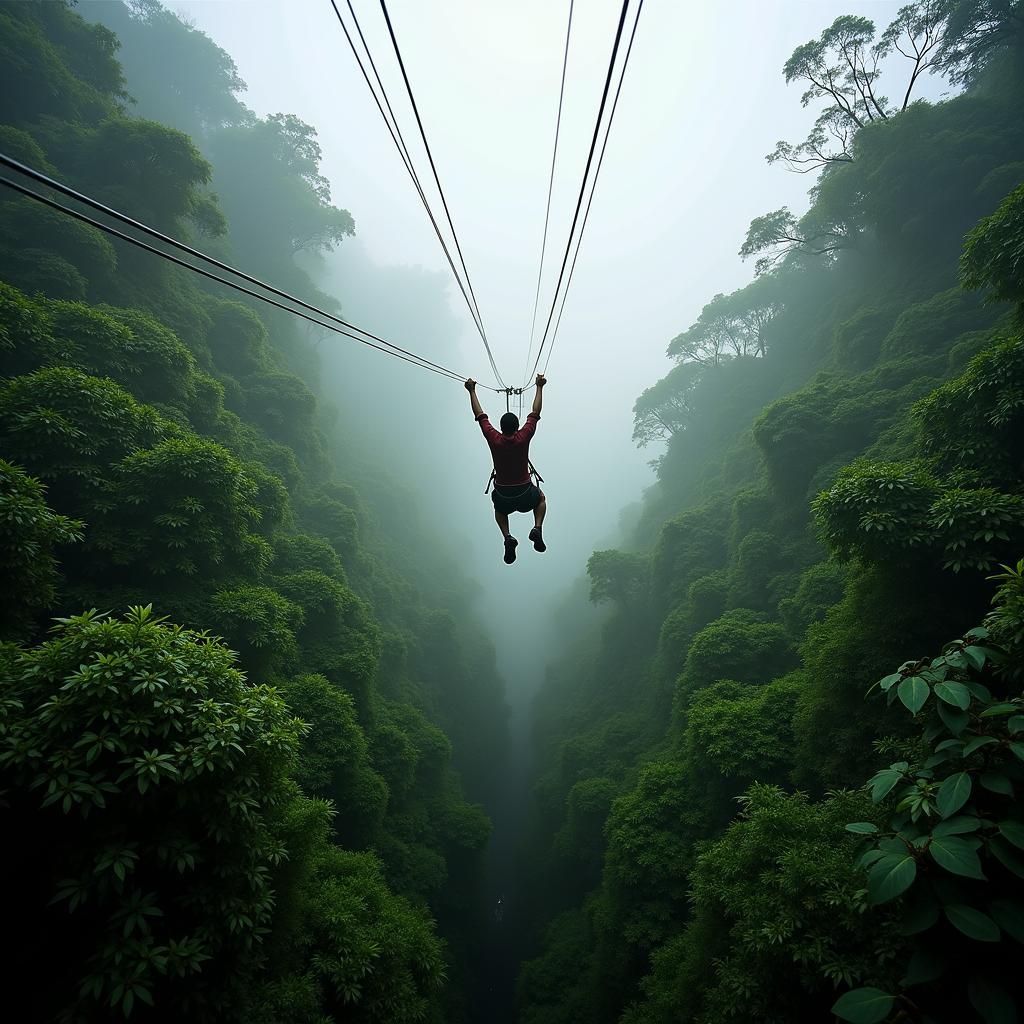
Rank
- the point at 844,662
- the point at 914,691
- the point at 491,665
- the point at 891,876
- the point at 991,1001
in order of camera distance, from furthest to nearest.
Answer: the point at 491,665, the point at 844,662, the point at 914,691, the point at 891,876, the point at 991,1001

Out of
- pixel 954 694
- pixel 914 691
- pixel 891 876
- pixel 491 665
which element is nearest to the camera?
pixel 891 876

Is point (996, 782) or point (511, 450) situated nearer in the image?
point (996, 782)

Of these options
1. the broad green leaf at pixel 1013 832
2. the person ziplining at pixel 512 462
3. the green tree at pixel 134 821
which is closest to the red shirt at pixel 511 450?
the person ziplining at pixel 512 462

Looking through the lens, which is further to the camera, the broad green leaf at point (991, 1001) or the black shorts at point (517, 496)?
the black shorts at point (517, 496)

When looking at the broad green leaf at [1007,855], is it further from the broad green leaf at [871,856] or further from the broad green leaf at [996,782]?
the broad green leaf at [871,856]

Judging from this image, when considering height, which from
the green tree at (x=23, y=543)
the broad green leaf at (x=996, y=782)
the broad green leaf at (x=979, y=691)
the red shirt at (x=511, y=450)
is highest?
the green tree at (x=23, y=543)

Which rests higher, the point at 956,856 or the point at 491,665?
the point at 491,665

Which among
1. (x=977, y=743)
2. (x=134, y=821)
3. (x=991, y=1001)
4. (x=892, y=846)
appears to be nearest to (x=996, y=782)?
(x=977, y=743)

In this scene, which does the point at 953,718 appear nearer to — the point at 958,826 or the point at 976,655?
the point at 976,655
